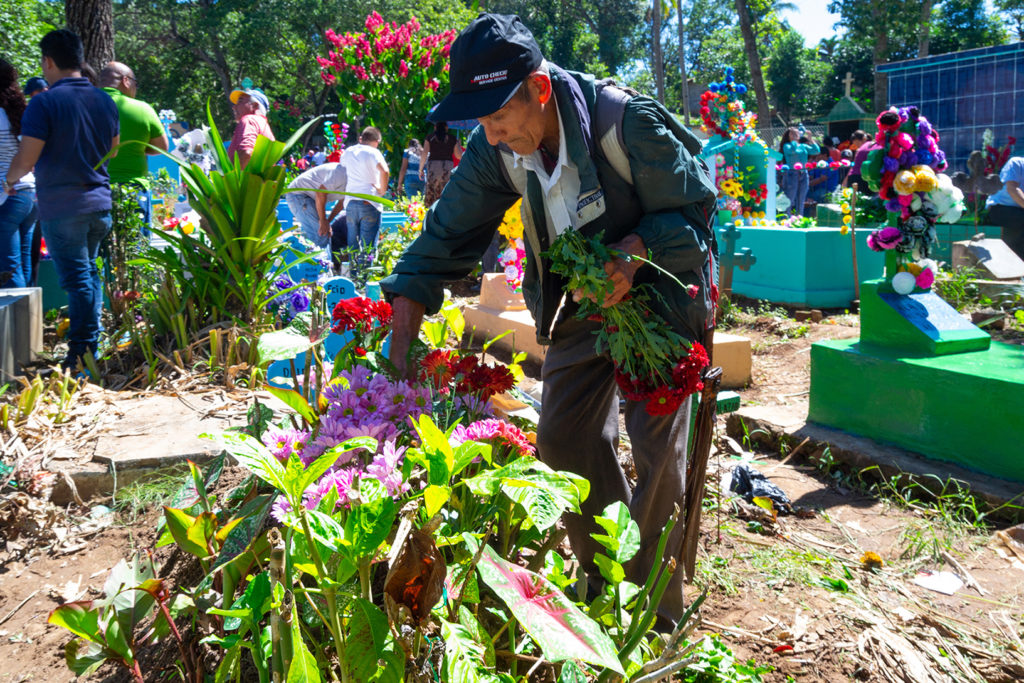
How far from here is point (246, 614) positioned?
4.76 feet

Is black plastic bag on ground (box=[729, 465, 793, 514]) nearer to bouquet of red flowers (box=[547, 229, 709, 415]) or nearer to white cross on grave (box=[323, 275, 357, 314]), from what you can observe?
bouquet of red flowers (box=[547, 229, 709, 415])

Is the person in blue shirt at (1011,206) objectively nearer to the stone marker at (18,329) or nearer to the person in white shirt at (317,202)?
the person in white shirt at (317,202)

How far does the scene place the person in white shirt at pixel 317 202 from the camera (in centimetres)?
788

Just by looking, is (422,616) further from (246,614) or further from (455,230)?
(455,230)

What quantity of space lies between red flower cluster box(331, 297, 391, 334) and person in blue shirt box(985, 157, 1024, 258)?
741 centimetres

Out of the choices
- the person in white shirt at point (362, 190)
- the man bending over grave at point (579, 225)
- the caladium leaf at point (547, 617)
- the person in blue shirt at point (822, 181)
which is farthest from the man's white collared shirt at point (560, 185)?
the person in blue shirt at point (822, 181)

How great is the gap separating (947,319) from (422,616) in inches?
138

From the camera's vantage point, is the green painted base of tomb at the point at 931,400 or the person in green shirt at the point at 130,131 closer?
the green painted base of tomb at the point at 931,400

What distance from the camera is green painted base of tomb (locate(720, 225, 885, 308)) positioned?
783 cm

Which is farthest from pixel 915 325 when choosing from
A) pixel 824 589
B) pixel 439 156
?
pixel 439 156

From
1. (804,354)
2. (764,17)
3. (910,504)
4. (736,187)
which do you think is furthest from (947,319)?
(764,17)

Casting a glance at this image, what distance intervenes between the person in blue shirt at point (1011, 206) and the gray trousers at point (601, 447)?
23.1ft

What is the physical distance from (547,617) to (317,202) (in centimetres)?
695

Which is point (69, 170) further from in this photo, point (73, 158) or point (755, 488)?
point (755, 488)
